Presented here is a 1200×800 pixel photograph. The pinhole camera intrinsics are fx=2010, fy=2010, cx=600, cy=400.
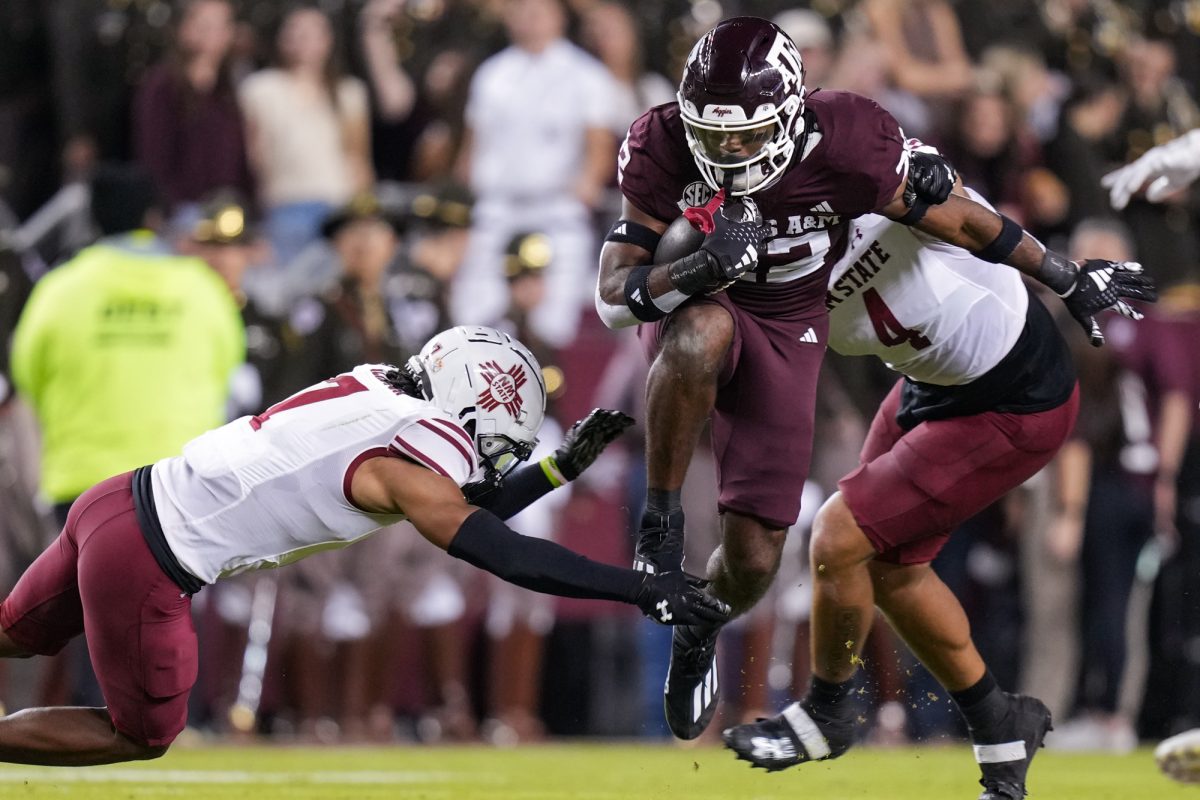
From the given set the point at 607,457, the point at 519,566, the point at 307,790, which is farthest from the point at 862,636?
the point at 607,457

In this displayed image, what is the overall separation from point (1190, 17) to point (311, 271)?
5932 millimetres

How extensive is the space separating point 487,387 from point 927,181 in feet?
4.69

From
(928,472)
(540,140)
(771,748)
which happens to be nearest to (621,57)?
(540,140)

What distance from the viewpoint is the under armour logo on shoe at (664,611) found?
5.01 m

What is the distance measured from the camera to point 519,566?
5090 mm

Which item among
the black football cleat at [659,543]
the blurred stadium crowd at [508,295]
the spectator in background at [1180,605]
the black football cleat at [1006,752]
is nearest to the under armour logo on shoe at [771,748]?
the black football cleat at [1006,752]

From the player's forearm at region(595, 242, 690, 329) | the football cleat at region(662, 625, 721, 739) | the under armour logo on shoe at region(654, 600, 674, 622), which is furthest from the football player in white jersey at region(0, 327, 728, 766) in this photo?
the football cleat at region(662, 625, 721, 739)

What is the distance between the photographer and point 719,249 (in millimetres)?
5480

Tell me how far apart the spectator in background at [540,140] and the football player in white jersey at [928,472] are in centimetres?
454

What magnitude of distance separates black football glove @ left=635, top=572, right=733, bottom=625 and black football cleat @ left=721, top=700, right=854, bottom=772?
1.11 meters

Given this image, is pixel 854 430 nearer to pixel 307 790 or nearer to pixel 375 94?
pixel 375 94

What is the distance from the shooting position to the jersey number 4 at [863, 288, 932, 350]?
20.6ft

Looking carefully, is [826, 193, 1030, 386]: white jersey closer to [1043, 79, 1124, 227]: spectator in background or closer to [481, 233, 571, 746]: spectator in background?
[481, 233, 571, 746]: spectator in background

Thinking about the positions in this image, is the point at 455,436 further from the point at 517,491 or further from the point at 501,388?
the point at 517,491
